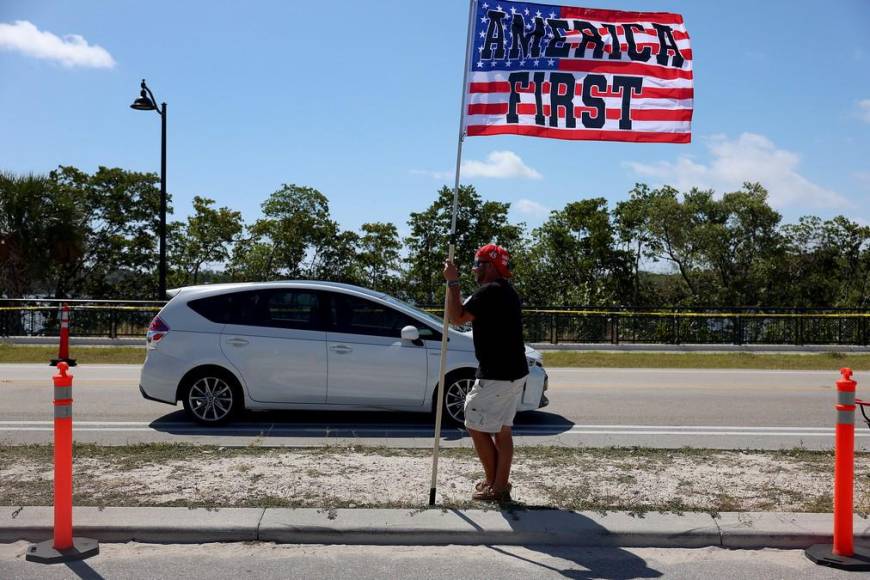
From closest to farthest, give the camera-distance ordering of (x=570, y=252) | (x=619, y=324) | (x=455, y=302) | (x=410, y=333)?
1. (x=455, y=302)
2. (x=410, y=333)
3. (x=619, y=324)
4. (x=570, y=252)

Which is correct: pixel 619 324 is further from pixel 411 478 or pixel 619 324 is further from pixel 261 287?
pixel 411 478

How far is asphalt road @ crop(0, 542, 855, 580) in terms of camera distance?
186 inches

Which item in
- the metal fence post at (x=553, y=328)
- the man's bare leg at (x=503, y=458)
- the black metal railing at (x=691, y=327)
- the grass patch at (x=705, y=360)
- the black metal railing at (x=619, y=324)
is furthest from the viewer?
the black metal railing at (x=691, y=327)

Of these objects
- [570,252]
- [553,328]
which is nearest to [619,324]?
[553,328]

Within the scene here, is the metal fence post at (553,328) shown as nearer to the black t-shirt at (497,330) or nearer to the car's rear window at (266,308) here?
the car's rear window at (266,308)

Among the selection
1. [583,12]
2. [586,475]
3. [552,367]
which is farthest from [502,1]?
[552,367]

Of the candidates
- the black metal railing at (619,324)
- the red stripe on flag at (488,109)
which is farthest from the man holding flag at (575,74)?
the black metal railing at (619,324)

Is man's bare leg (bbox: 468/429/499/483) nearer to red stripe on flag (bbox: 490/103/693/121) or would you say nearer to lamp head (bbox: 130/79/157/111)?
red stripe on flag (bbox: 490/103/693/121)

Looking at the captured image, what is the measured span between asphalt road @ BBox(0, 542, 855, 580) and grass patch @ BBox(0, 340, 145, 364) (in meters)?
12.0

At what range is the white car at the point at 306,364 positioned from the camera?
9.24 metres

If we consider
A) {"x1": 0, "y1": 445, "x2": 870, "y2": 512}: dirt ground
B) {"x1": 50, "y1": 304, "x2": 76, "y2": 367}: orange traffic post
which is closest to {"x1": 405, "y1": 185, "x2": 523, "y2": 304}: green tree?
{"x1": 50, "y1": 304, "x2": 76, "y2": 367}: orange traffic post

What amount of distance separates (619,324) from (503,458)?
17.3 meters

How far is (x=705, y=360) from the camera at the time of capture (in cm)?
1861

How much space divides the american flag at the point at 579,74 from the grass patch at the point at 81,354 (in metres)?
11.9
